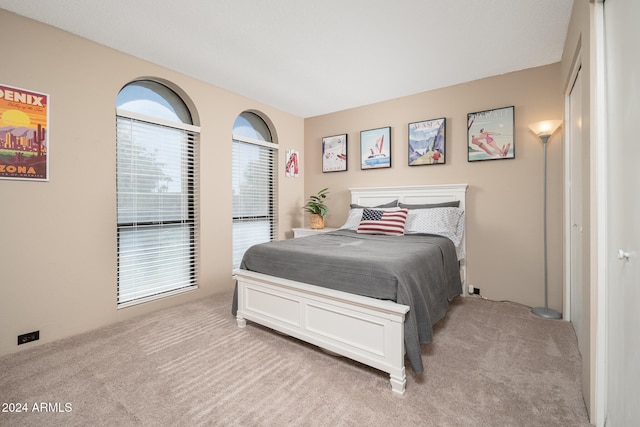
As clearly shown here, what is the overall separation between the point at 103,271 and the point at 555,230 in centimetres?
438

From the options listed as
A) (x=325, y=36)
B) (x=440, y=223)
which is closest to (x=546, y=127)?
(x=440, y=223)

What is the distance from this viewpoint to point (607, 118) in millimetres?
1335

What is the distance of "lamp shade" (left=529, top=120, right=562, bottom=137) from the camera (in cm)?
270

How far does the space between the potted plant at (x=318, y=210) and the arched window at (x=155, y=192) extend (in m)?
1.67

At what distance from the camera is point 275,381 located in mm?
1753

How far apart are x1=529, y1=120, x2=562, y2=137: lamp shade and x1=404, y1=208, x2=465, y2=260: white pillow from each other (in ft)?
3.43

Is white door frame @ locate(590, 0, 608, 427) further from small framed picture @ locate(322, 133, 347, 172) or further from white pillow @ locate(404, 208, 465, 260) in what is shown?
small framed picture @ locate(322, 133, 347, 172)

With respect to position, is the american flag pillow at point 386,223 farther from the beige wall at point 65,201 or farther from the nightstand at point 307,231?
the beige wall at point 65,201

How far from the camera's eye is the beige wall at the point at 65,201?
2090mm

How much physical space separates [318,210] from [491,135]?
7.87 feet

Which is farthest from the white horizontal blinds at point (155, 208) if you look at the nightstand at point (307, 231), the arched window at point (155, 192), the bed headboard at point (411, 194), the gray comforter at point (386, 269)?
the bed headboard at point (411, 194)

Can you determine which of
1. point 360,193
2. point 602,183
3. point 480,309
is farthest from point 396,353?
point 360,193

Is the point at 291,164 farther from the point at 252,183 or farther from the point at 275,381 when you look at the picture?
the point at 275,381

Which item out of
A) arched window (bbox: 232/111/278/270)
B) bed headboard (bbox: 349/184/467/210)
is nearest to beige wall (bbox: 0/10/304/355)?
arched window (bbox: 232/111/278/270)
